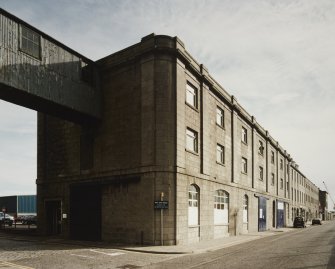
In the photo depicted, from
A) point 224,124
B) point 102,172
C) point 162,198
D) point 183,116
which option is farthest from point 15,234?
point 224,124

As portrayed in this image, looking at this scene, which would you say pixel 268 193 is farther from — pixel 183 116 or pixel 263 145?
pixel 183 116

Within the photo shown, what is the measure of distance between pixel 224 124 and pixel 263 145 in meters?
16.3

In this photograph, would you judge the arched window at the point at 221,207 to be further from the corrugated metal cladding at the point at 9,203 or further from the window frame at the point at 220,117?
the corrugated metal cladding at the point at 9,203

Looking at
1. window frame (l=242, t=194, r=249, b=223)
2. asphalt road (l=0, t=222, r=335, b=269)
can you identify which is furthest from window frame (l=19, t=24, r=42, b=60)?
window frame (l=242, t=194, r=249, b=223)

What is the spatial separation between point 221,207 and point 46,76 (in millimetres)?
16850

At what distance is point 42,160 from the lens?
29.5 metres

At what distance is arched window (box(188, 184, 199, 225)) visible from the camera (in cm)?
2395

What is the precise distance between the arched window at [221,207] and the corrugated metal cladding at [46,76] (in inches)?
447

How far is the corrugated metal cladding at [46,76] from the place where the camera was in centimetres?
1905

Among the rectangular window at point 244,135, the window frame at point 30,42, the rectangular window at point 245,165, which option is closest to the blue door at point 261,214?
the rectangular window at point 245,165

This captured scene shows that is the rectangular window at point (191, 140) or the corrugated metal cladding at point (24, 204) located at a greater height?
the rectangular window at point (191, 140)

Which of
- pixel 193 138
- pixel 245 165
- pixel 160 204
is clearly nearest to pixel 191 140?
pixel 193 138

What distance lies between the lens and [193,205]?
80.3 ft

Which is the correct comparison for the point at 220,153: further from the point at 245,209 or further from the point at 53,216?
the point at 53,216
